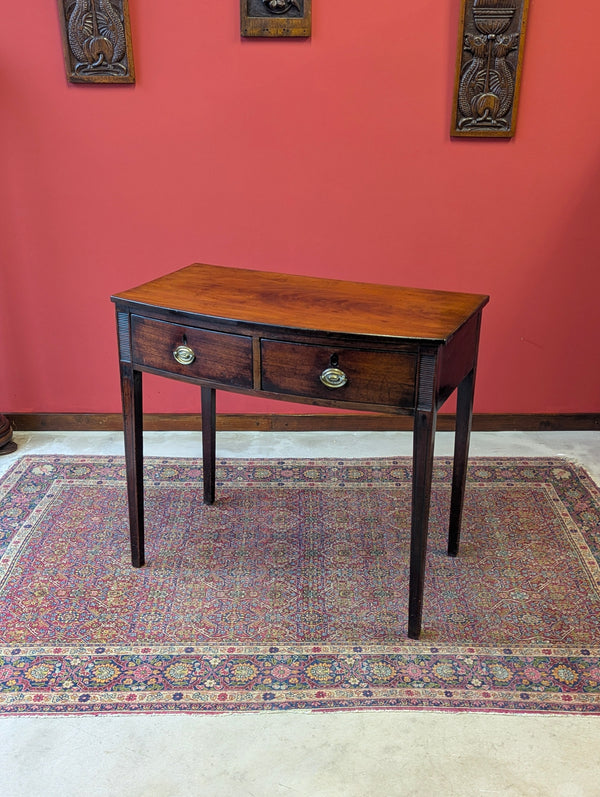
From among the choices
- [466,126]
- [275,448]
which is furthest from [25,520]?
[466,126]

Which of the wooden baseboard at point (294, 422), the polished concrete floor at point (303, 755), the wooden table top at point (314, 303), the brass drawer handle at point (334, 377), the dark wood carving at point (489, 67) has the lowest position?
the polished concrete floor at point (303, 755)

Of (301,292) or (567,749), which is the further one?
(301,292)

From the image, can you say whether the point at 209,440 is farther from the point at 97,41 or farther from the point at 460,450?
the point at 97,41

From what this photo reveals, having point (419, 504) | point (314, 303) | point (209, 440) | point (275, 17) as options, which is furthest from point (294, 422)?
point (275, 17)

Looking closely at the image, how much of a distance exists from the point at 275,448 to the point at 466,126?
5.07 ft

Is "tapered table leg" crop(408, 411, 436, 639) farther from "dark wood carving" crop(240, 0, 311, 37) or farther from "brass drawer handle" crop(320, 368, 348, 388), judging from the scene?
"dark wood carving" crop(240, 0, 311, 37)

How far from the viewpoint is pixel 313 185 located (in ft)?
10.1

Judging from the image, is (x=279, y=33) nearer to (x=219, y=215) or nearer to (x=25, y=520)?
(x=219, y=215)

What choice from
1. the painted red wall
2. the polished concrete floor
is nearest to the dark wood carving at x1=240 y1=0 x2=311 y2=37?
the painted red wall

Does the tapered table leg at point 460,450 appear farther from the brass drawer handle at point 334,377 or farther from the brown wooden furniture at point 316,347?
the brass drawer handle at point 334,377

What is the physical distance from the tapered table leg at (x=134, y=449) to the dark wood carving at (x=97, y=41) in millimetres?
1443

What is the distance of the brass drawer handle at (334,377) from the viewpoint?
1.84m

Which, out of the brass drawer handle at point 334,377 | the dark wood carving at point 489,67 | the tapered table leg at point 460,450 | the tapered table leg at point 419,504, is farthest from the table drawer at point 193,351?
the dark wood carving at point 489,67

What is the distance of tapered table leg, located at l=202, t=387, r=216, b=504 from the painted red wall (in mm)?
748
